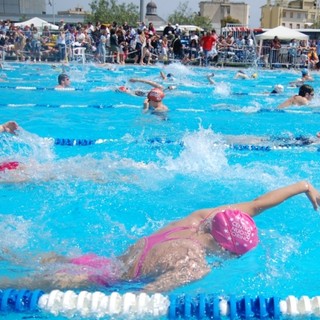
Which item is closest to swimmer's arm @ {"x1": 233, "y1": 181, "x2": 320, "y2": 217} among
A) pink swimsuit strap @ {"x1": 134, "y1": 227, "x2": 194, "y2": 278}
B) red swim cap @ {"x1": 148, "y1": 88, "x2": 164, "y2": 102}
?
pink swimsuit strap @ {"x1": 134, "y1": 227, "x2": 194, "y2": 278}

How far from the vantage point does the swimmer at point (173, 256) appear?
9.96ft

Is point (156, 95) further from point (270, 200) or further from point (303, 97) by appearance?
point (270, 200)

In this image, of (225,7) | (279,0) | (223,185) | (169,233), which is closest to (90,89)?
(223,185)

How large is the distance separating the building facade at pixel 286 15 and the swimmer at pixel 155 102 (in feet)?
271

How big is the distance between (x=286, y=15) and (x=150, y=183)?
91067 mm

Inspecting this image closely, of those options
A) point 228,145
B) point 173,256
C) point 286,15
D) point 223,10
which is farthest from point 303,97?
point 286,15

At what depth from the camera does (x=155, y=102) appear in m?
9.45

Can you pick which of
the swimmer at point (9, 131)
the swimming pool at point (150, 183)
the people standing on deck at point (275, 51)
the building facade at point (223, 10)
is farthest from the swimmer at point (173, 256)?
the building facade at point (223, 10)

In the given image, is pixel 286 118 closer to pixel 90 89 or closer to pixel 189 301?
pixel 90 89

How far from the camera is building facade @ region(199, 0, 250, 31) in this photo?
83188 millimetres

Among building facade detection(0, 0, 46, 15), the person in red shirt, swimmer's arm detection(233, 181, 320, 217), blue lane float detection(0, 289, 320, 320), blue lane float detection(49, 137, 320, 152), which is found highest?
building facade detection(0, 0, 46, 15)

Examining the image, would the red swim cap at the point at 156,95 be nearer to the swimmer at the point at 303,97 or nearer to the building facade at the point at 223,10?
the swimmer at the point at 303,97

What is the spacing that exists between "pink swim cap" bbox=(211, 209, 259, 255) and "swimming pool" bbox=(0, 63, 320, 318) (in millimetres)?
355

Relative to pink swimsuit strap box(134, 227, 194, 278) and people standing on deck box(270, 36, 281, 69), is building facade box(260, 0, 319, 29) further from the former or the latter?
pink swimsuit strap box(134, 227, 194, 278)
